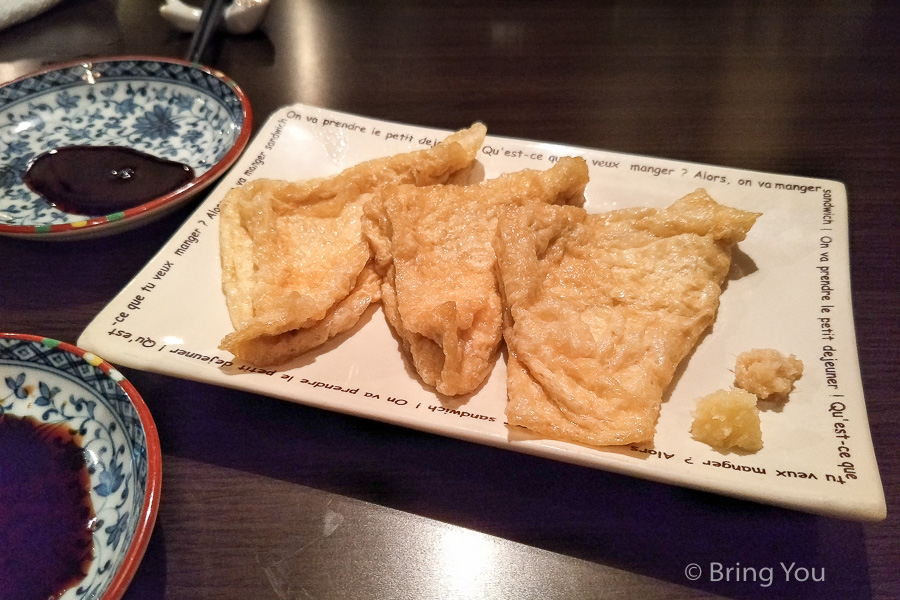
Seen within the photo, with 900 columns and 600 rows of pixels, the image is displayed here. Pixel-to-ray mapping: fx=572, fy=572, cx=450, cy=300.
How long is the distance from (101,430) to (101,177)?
5.08 ft

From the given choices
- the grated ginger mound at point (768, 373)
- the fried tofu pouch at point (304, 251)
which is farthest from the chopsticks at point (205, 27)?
the grated ginger mound at point (768, 373)

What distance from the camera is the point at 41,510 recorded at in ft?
5.00

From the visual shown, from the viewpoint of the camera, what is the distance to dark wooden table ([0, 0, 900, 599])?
152 centimetres

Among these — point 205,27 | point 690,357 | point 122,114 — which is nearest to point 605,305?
point 690,357

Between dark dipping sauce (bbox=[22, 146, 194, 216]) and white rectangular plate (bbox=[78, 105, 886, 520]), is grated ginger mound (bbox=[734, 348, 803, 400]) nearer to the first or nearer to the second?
white rectangular plate (bbox=[78, 105, 886, 520])

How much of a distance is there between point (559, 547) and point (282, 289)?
1269 millimetres

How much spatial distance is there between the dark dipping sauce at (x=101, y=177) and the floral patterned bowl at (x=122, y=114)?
0.05 m

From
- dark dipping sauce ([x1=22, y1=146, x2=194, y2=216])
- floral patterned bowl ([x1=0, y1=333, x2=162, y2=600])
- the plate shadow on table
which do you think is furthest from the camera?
dark dipping sauce ([x1=22, y1=146, x2=194, y2=216])

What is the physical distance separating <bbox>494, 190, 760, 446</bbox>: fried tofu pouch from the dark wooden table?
198 millimetres

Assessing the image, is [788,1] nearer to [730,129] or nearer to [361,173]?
[730,129]

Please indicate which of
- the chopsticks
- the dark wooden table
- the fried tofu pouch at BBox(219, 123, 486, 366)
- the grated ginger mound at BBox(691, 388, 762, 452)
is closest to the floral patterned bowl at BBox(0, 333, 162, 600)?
the dark wooden table

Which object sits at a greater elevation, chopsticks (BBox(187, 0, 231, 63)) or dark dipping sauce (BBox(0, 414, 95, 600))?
chopsticks (BBox(187, 0, 231, 63))

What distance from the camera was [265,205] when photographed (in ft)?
7.50

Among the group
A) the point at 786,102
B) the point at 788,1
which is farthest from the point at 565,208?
the point at 788,1
